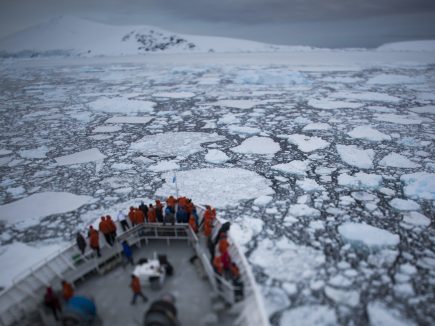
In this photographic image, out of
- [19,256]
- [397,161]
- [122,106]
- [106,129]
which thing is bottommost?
[19,256]

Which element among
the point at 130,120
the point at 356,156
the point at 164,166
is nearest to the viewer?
the point at 164,166

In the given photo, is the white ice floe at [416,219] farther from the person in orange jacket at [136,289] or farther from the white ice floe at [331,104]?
the white ice floe at [331,104]

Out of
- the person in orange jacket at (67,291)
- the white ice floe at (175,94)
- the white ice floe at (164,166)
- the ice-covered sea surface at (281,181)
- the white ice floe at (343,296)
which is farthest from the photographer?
the white ice floe at (175,94)

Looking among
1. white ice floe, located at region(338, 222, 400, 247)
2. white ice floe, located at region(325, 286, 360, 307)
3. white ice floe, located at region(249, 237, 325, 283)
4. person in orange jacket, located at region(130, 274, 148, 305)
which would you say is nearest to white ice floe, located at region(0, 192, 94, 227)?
person in orange jacket, located at region(130, 274, 148, 305)

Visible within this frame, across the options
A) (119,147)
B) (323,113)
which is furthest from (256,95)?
(119,147)

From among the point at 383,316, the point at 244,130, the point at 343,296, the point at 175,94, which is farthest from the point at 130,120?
the point at 383,316

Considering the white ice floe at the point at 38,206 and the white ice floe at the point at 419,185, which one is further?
the white ice floe at the point at 419,185

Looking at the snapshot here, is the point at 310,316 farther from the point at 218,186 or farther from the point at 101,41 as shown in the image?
the point at 101,41

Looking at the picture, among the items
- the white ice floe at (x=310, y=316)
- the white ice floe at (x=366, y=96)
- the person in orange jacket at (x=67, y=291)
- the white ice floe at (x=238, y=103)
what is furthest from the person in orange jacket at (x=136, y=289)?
the white ice floe at (x=366, y=96)
